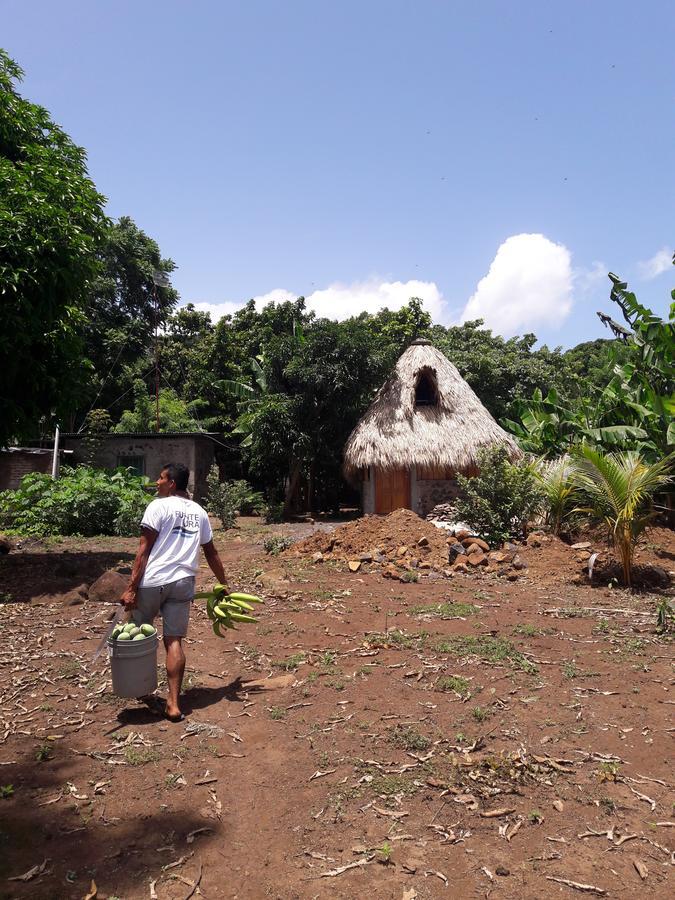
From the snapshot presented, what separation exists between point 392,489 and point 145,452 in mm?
8564

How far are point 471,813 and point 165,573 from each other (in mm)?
2436

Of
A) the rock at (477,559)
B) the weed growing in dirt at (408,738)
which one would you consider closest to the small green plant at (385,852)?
the weed growing in dirt at (408,738)

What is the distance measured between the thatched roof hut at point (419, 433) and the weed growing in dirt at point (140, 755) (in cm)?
1181

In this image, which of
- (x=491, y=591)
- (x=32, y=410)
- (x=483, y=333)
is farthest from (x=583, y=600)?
(x=483, y=333)

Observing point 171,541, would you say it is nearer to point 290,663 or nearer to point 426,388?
point 290,663

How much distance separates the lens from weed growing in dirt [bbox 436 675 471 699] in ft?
14.3

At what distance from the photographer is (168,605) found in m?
4.24

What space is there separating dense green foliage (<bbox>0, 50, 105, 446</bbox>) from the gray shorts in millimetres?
4940

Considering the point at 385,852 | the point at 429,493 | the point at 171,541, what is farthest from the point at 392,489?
the point at 385,852

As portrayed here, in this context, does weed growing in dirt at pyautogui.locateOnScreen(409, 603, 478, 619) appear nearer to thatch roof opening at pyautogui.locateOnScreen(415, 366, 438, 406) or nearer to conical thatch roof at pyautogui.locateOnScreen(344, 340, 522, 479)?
conical thatch roof at pyautogui.locateOnScreen(344, 340, 522, 479)

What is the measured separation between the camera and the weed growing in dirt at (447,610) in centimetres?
644

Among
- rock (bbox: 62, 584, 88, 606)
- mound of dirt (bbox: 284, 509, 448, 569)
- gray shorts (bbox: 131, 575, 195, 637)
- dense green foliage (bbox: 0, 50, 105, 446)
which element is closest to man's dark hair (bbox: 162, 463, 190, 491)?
gray shorts (bbox: 131, 575, 195, 637)

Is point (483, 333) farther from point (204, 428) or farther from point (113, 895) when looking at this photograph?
point (113, 895)

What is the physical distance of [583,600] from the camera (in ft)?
23.9
